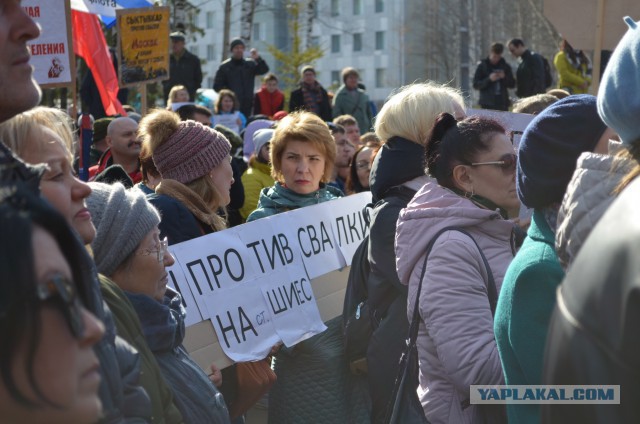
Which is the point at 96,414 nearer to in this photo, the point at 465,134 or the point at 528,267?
the point at 528,267

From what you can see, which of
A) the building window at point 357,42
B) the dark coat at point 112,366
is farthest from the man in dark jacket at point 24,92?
the building window at point 357,42

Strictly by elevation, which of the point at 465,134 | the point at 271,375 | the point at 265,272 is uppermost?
the point at 465,134

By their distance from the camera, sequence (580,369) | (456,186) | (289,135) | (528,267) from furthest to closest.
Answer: (289,135) < (456,186) < (528,267) < (580,369)

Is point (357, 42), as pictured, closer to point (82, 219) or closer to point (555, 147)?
point (555, 147)

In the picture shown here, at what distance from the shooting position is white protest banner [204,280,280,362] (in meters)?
4.81

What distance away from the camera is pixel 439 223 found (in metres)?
3.71

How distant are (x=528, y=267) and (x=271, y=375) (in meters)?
2.32

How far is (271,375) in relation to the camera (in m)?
4.94

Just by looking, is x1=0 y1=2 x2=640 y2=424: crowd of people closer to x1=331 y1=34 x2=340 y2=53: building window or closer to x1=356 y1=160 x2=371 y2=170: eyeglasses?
x1=356 y1=160 x2=371 y2=170: eyeglasses

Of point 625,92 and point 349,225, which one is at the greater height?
point 625,92

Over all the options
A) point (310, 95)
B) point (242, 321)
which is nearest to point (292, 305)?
point (242, 321)

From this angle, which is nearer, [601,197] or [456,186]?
[601,197]

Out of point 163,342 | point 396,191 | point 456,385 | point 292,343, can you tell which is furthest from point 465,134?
point 292,343

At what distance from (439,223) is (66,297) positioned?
8.07 feet
